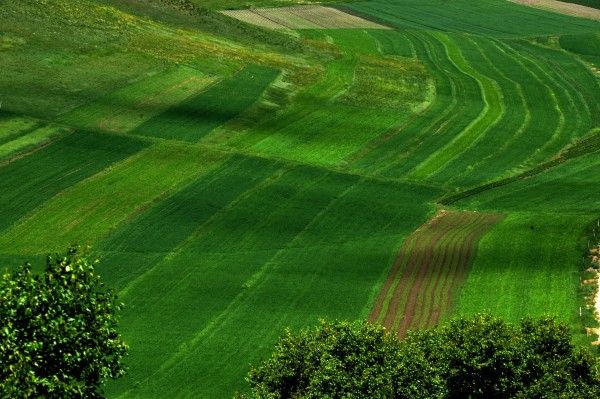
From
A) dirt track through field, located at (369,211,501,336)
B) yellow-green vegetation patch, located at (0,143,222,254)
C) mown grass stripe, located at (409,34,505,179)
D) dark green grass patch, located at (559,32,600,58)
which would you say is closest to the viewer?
dirt track through field, located at (369,211,501,336)

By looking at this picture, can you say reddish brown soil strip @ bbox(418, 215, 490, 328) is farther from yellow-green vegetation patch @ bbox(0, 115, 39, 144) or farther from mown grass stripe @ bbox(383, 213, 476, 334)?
yellow-green vegetation patch @ bbox(0, 115, 39, 144)

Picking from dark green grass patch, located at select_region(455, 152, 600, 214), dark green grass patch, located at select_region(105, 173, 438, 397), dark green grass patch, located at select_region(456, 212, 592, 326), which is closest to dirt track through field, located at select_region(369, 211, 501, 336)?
dark green grass patch, located at select_region(456, 212, 592, 326)

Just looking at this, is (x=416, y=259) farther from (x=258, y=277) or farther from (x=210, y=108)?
(x=210, y=108)

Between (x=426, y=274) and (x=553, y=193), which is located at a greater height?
(x=553, y=193)

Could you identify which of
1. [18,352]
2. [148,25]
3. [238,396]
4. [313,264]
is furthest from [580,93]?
[18,352]

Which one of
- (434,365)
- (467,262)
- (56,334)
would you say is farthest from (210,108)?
(56,334)

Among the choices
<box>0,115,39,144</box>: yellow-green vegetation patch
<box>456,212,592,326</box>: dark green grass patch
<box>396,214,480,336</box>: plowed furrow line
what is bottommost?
<box>0,115,39,144</box>: yellow-green vegetation patch
